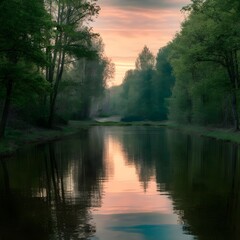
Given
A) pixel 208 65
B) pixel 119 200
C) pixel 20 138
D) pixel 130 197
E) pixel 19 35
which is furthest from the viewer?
pixel 208 65

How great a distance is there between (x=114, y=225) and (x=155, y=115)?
361 feet

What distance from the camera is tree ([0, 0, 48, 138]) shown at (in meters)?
26.2

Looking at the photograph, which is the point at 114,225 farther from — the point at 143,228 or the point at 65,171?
the point at 65,171

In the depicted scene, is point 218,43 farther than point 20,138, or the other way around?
point 218,43

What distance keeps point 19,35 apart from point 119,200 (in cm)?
1824

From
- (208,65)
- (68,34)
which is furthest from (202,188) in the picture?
(208,65)

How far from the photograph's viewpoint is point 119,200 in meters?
13.1

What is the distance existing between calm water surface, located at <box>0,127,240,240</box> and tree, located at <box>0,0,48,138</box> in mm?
7960

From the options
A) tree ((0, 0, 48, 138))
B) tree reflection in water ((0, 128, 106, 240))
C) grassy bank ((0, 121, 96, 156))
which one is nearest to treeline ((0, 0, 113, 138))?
tree ((0, 0, 48, 138))

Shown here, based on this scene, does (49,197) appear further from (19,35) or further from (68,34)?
(68,34)

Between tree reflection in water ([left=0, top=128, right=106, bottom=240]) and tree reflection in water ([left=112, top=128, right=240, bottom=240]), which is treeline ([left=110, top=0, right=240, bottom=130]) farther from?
tree reflection in water ([left=0, top=128, right=106, bottom=240])

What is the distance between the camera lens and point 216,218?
10.7 metres

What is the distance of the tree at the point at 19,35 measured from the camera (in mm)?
26203

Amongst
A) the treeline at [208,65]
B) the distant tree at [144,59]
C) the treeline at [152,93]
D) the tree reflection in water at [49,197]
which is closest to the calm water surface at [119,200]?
the tree reflection in water at [49,197]
